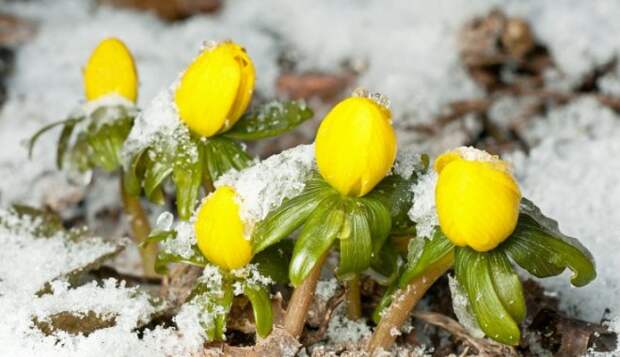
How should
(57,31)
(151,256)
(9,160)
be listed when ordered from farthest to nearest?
1. (57,31)
2. (9,160)
3. (151,256)

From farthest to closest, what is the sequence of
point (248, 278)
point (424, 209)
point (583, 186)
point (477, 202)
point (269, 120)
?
1. point (583, 186)
2. point (269, 120)
3. point (248, 278)
4. point (424, 209)
5. point (477, 202)

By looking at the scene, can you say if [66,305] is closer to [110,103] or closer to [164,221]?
[164,221]

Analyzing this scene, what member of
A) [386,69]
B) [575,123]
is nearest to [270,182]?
[575,123]

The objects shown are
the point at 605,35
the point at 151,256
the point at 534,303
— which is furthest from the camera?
the point at 605,35

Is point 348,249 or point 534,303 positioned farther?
point 534,303

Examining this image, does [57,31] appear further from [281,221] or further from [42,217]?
[281,221]

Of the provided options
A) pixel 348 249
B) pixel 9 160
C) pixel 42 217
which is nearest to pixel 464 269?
pixel 348 249

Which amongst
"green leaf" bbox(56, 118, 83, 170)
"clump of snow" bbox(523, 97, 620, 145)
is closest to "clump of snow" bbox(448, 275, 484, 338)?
"green leaf" bbox(56, 118, 83, 170)

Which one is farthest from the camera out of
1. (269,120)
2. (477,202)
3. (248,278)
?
(269,120)
